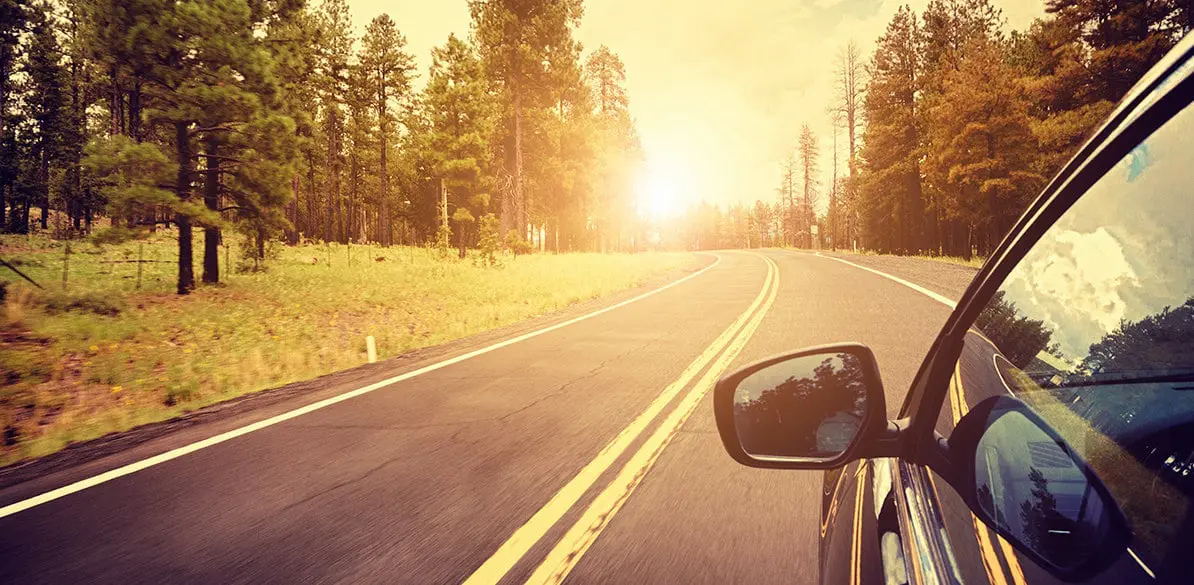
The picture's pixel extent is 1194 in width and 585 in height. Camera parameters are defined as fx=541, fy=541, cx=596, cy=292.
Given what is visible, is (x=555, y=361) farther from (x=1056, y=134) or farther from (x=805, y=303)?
(x=1056, y=134)

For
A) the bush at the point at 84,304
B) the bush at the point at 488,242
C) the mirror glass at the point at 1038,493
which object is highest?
the bush at the point at 488,242

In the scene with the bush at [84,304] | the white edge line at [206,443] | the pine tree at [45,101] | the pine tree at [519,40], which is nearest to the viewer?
the white edge line at [206,443]

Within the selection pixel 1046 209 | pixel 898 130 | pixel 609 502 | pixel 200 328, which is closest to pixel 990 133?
pixel 898 130

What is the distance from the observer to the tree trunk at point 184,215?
14.6 metres

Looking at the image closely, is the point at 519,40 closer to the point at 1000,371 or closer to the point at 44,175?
the point at 1000,371

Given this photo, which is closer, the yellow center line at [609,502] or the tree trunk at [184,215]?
the yellow center line at [609,502]

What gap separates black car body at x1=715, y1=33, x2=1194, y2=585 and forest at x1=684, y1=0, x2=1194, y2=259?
13.7m

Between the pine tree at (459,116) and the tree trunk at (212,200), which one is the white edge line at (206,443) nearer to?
the tree trunk at (212,200)

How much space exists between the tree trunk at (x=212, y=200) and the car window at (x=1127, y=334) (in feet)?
59.2

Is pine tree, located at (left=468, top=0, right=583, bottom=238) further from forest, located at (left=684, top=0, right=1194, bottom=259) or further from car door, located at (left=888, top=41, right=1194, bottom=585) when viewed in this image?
car door, located at (left=888, top=41, right=1194, bottom=585)

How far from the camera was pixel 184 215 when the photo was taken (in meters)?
14.3

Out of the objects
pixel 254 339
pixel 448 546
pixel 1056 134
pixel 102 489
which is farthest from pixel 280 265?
pixel 1056 134

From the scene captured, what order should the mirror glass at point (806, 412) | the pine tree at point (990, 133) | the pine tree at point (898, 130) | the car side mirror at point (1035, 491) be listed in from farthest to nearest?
the pine tree at point (898, 130)
the pine tree at point (990, 133)
the mirror glass at point (806, 412)
the car side mirror at point (1035, 491)

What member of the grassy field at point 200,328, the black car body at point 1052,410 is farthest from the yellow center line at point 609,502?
the grassy field at point 200,328
